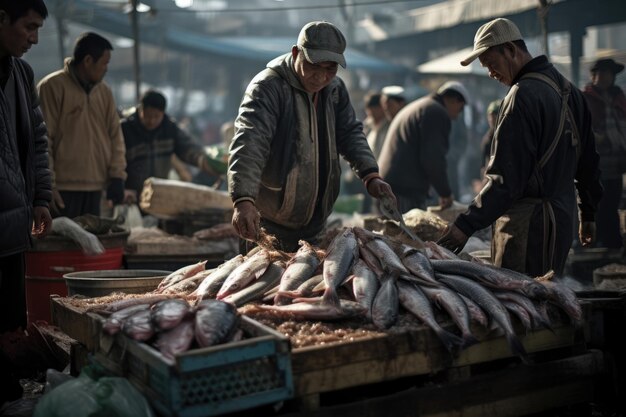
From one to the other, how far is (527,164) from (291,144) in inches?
64.2

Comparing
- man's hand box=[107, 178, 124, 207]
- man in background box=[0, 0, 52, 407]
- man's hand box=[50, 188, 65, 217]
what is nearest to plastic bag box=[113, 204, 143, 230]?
man's hand box=[107, 178, 124, 207]

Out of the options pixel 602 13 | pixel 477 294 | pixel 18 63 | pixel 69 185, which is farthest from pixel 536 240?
pixel 602 13

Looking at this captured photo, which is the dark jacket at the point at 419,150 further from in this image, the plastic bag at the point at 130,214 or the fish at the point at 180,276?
the fish at the point at 180,276

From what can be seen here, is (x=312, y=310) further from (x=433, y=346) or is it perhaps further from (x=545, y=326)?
(x=545, y=326)

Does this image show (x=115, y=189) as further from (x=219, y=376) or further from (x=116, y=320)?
(x=219, y=376)

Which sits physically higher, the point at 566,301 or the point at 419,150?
the point at 419,150

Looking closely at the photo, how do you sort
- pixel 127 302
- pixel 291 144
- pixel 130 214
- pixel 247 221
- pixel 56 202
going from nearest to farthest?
pixel 127 302 → pixel 247 221 → pixel 291 144 → pixel 56 202 → pixel 130 214

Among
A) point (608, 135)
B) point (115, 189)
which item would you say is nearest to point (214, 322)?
point (115, 189)

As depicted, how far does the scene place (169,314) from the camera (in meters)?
3.68

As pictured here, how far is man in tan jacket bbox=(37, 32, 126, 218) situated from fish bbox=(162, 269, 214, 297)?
11.7 ft

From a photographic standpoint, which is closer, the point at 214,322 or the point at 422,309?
the point at 214,322

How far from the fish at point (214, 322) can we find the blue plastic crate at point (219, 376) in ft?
0.45

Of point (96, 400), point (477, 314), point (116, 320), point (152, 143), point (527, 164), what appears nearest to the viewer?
point (96, 400)

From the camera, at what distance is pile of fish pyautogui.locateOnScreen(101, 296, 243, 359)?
3.55 meters
